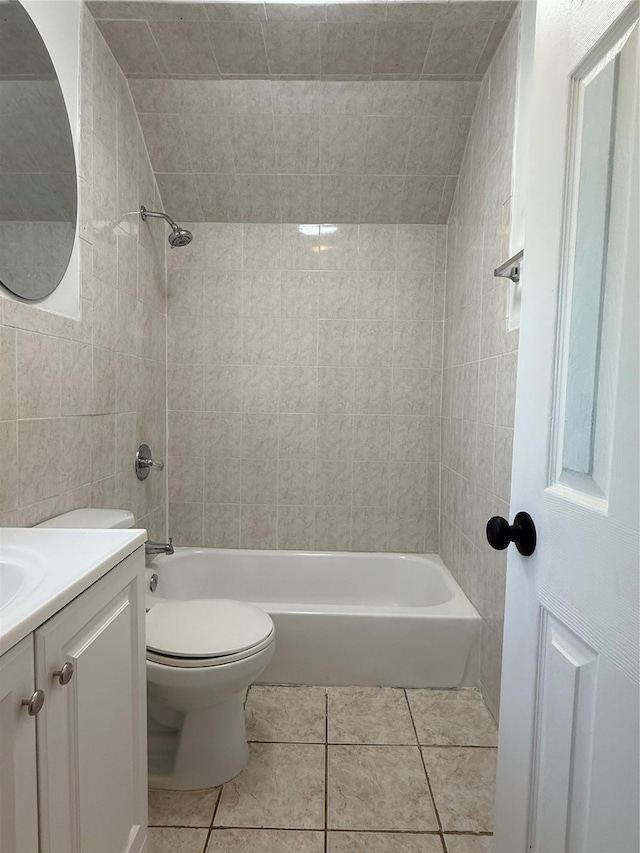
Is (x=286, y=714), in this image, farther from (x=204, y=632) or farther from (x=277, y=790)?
(x=204, y=632)

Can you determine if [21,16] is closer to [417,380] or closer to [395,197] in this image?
[395,197]

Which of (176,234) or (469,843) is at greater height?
(176,234)

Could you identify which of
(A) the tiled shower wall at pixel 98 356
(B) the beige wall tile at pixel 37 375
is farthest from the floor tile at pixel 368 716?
(B) the beige wall tile at pixel 37 375

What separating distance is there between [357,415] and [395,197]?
111cm

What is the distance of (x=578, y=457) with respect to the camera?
64cm

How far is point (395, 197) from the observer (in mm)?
2408

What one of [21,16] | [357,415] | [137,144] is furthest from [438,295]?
[21,16]

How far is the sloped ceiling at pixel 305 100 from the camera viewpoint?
175 cm

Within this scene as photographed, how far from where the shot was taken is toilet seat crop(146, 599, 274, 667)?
1351 mm

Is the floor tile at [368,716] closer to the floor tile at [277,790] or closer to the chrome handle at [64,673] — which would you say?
the floor tile at [277,790]

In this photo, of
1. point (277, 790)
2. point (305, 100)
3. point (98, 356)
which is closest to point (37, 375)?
point (98, 356)

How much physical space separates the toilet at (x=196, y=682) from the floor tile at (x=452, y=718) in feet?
2.12

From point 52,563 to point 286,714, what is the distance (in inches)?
50.2

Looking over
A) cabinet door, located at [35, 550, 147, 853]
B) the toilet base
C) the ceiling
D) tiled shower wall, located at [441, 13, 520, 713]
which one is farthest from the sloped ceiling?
the toilet base
